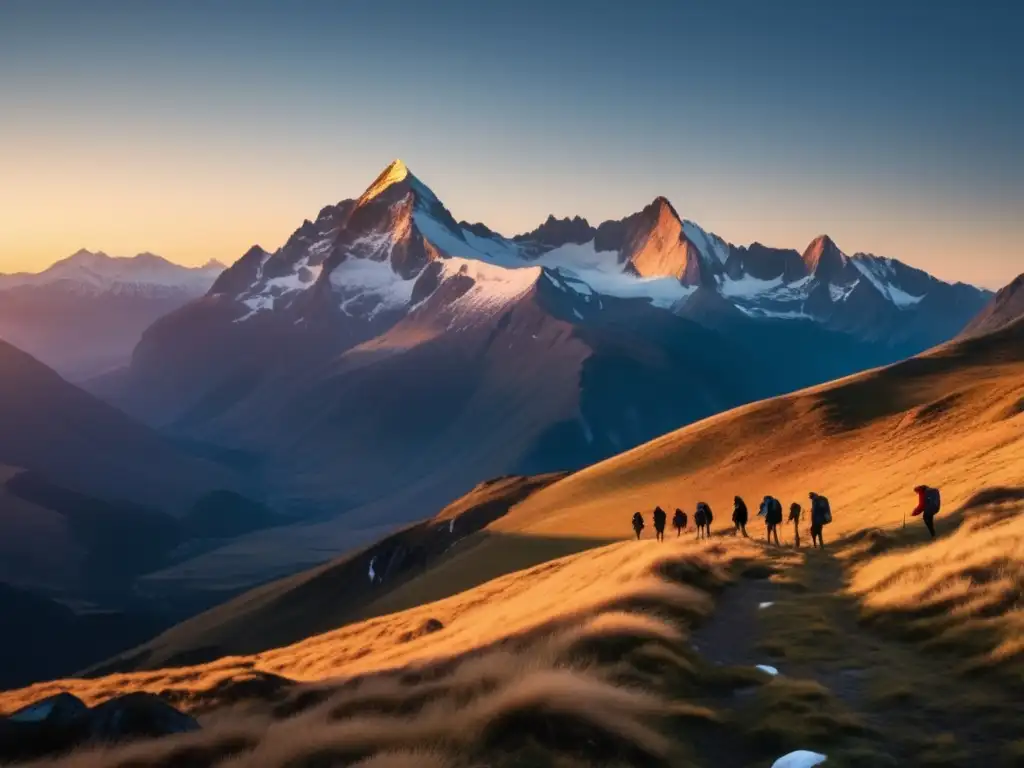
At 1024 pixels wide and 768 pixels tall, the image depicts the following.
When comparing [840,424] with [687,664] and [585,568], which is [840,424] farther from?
[687,664]

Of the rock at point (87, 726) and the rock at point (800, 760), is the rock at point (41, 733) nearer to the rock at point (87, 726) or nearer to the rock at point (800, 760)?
the rock at point (87, 726)

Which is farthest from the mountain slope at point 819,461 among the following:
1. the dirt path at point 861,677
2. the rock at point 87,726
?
the rock at point 87,726

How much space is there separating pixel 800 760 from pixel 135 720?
14373 mm

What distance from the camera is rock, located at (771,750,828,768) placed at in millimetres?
11328

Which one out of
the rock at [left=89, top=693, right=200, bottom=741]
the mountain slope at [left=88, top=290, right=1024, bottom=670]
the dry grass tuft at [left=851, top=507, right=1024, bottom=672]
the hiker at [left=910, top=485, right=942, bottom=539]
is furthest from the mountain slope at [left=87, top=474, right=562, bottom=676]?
the dry grass tuft at [left=851, top=507, right=1024, bottom=672]

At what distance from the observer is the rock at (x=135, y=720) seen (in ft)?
59.8

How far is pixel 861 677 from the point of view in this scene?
625 inches

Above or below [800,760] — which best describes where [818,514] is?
above

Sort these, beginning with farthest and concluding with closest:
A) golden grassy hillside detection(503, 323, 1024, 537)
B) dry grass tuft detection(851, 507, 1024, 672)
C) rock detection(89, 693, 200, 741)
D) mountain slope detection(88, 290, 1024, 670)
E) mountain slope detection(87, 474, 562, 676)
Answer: mountain slope detection(87, 474, 562, 676) → mountain slope detection(88, 290, 1024, 670) → golden grassy hillside detection(503, 323, 1024, 537) → rock detection(89, 693, 200, 741) → dry grass tuft detection(851, 507, 1024, 672)

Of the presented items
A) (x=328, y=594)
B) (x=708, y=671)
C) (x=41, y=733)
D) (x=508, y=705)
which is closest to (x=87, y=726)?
(x=41, y=733)

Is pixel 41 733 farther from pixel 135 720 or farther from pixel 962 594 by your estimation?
pixel 962 594

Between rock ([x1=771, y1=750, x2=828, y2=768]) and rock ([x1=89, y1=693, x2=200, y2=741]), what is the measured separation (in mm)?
12967

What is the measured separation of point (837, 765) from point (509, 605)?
31.5m

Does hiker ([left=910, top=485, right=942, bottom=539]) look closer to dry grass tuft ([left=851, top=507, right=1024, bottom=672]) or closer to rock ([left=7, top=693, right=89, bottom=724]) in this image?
dry grass tuft ([left=851, top=507, right=1024, bottom=672])
